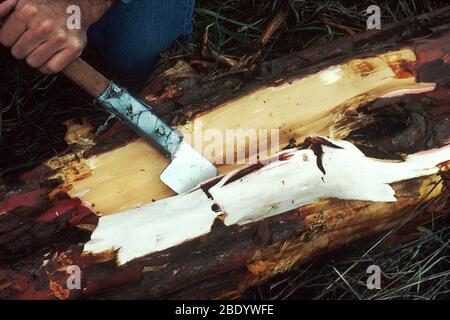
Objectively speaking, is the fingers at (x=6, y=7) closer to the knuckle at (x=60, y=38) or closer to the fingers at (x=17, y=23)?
the fingers at (x=17, y=23)

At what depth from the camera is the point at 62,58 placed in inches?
73.7

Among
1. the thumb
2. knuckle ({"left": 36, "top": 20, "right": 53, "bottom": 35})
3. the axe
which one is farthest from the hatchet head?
the thumb

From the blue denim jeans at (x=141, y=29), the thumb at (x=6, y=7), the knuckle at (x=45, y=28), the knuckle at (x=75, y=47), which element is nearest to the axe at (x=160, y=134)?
the knuckle at (x=75, y=47)

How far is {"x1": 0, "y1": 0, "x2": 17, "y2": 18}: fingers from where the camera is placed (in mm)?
1832

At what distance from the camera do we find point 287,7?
98.3 inches

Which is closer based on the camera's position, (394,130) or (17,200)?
(17,200)

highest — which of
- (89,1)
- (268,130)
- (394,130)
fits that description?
(89,1)

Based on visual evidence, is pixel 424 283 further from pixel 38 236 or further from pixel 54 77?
pixel 54 77

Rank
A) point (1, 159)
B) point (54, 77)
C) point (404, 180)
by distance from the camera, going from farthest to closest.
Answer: point (54, 77) → point (1, 159) → point (404, 180)

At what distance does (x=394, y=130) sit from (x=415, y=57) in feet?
1.00

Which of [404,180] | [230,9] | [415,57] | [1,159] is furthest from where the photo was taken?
[230,9]

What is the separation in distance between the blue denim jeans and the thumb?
1.47 feet


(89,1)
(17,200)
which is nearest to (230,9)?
(89,1)

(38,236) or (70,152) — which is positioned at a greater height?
(70,152)
